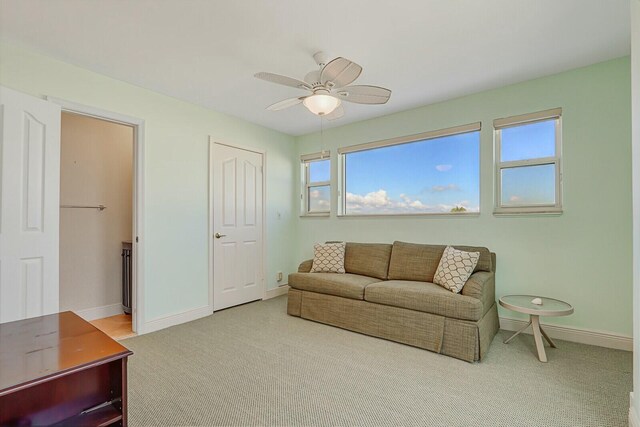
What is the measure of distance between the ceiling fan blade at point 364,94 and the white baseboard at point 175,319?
278 centimetres

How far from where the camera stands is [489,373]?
2229mm

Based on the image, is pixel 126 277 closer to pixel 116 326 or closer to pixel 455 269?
pixel 116 326

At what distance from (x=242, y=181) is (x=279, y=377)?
2629mm

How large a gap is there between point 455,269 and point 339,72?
6.42ft

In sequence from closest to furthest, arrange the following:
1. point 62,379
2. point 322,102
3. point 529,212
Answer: point 62,379 < point 322,102 < point 529,212

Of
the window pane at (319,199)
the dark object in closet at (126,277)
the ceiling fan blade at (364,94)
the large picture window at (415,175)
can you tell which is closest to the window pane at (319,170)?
the window pane at (319,199)

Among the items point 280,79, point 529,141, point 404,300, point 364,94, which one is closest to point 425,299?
point 404,300

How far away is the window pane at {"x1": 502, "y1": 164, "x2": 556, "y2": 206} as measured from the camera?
9.64 feet

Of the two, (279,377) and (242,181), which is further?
(242,181)

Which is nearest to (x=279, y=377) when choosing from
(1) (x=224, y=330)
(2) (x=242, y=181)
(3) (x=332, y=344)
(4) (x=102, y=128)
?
(3) (x=332, y=344)

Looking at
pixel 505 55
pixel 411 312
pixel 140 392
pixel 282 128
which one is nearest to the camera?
pixel 140 392

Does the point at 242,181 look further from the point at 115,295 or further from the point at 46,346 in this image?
the point at 46,346

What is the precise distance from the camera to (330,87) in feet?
7.48

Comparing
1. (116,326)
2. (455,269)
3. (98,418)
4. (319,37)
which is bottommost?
(116,326)
